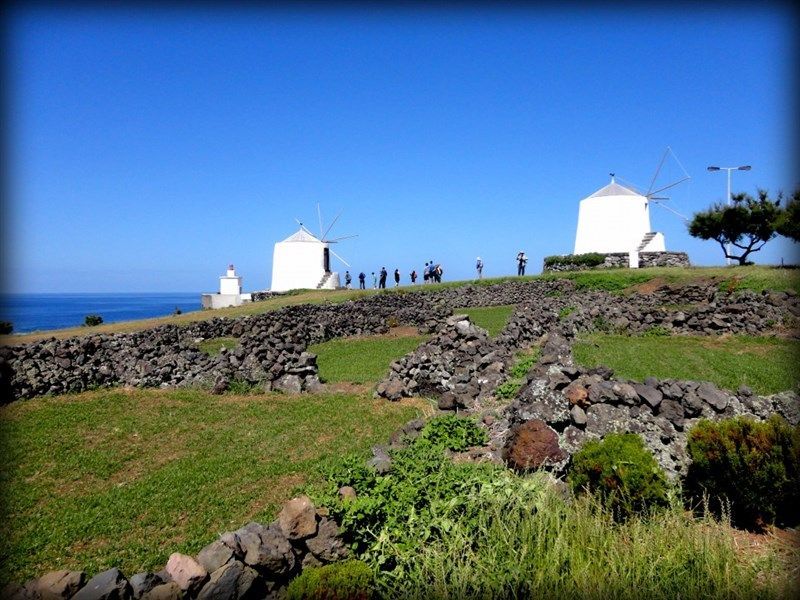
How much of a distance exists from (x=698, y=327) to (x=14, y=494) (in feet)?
77.4

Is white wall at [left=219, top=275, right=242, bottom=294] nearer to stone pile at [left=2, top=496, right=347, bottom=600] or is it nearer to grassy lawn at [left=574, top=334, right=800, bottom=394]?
grassy lawn at [left=574, top=334, right=800, bottom=394]

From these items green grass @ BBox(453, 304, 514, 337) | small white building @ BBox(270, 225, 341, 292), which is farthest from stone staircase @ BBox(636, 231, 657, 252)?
small white building @ BBox(270, 225, 341, 292)

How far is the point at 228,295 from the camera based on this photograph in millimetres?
59906

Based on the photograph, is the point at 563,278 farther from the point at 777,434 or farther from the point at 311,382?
the point at 777,434

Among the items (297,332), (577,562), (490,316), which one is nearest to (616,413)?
(577,562)

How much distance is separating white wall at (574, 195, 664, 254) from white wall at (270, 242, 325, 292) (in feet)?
107

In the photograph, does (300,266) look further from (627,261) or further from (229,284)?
(627,261)

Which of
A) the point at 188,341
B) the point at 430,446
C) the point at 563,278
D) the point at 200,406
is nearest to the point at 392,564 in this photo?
the point at 430,446

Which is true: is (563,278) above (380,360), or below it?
above

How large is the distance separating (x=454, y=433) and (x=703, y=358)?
11.7m

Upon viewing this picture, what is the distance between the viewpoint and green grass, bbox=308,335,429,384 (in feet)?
58.3

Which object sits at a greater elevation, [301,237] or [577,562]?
[301,237]

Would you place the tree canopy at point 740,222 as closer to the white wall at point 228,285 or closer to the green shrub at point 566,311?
the green shrub at point 566,311

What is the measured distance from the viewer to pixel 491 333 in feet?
83.4
